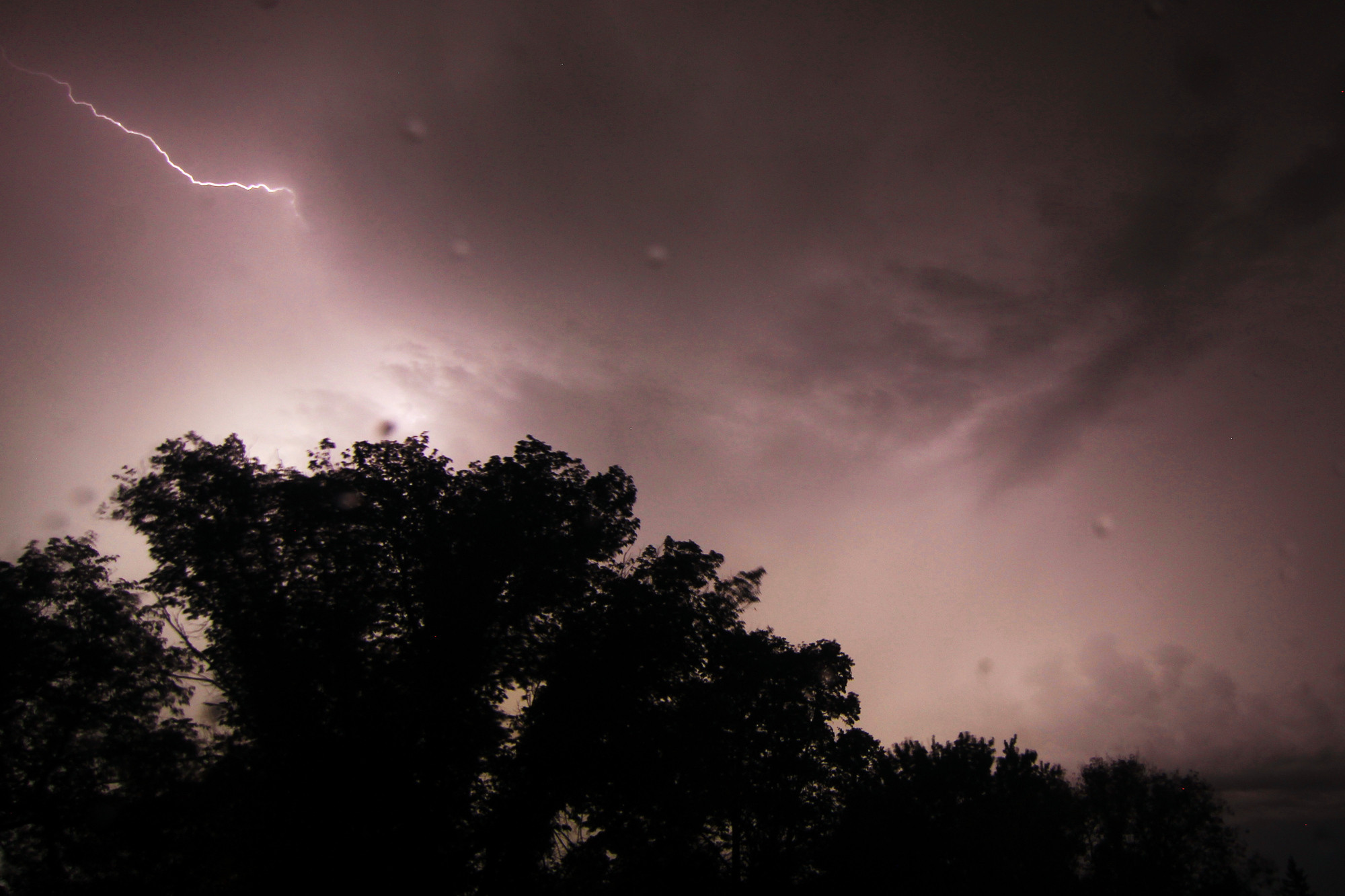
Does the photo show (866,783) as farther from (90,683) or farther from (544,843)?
(90,683)

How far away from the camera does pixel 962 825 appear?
33.2 metres

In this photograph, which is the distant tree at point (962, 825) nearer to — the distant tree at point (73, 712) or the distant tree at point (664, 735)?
the distant tree at point (664, 735)

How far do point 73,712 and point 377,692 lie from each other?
1233 centimetres

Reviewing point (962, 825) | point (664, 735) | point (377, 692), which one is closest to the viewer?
point (377, 692)

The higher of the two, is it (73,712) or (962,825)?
(73,712)

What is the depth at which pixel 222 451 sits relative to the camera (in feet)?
62.4

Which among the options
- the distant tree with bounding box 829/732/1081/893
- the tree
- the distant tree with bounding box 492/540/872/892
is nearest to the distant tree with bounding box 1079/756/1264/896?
the distant tree with bounding box 829/732/1081/893

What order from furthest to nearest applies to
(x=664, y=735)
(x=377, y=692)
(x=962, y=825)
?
(x=962, y=825) < (x=664, y=735) < (x=377, y=692)

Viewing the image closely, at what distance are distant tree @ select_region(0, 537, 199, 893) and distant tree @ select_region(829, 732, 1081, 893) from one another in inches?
1060

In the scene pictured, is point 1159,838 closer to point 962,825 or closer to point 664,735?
point 962,825

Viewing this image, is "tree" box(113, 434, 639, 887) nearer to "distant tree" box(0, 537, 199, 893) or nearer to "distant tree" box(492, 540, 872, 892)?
"distant tree" box(492, 540, 872, 892)

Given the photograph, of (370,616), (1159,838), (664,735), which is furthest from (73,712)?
(1159,838)

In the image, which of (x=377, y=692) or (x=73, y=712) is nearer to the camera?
(x=377, y=692)

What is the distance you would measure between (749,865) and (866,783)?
25.3 feet
